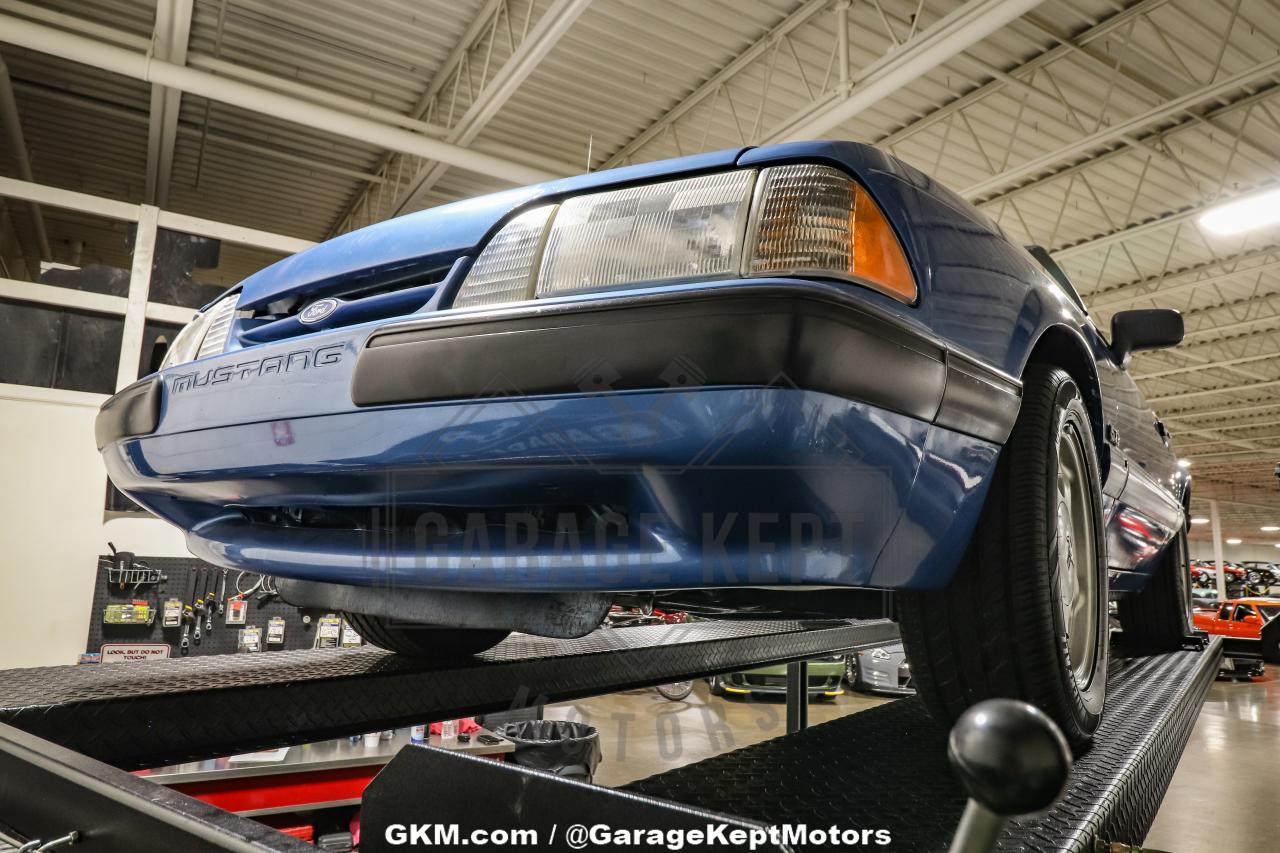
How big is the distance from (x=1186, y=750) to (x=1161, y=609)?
206 inches

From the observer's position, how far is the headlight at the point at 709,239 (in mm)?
928

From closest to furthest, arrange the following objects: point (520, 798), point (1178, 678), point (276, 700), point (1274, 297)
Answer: point (520, 798), point (276, 700), point (1178, 678), point (1274, 297)

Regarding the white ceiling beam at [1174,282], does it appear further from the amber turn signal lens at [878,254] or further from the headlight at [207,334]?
the headlight at [207,334]

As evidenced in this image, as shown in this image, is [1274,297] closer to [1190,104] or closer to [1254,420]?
[1190,104]

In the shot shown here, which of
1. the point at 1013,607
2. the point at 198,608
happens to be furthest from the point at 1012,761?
the point at 198,608

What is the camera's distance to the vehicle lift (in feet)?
2.33

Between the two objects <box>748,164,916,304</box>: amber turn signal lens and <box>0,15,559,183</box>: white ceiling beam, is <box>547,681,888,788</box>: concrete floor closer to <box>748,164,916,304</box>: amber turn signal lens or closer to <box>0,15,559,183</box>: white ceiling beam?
<box>0,15,559,183</box>: white ceiling beam

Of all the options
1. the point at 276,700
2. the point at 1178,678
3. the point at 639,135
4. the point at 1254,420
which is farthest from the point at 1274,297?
the point at 276,700

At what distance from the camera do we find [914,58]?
5293 mm

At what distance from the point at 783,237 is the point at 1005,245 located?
1.83 feet

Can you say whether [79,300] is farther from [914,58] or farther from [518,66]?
[914,58]

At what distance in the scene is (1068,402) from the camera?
4.43 ft

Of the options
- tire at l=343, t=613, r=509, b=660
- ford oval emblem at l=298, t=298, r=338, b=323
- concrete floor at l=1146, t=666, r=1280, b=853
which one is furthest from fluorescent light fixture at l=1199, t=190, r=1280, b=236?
ford oval emblem at l=298, t=298, r=338, b=323

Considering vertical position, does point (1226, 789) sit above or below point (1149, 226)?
below
